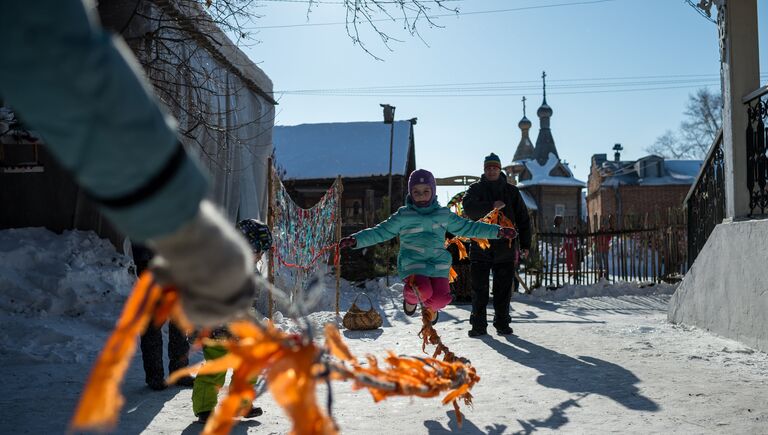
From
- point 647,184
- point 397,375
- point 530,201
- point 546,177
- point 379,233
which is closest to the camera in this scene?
point 397,375

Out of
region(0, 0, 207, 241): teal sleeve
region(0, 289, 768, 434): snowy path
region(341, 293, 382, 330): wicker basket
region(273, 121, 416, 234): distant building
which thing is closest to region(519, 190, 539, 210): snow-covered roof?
region(273, 121, 416, 234): distant building

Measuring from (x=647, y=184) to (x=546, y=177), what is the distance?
8188 mm

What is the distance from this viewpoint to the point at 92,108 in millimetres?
895

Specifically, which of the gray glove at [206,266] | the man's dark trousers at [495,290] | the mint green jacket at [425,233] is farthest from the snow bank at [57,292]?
the gray glove at [206,266]

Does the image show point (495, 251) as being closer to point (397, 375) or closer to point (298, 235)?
point (298, 235)

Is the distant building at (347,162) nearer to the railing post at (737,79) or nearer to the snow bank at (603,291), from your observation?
the snow bank at (603,291)

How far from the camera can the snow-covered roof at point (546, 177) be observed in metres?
49.7

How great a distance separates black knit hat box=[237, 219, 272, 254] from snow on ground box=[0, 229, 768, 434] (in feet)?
3.85

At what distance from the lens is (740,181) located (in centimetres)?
705

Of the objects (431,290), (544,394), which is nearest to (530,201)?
(431,290)

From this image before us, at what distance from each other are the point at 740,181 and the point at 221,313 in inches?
297

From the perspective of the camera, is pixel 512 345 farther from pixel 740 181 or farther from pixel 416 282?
pixel 740 181

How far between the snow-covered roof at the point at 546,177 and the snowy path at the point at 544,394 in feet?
144

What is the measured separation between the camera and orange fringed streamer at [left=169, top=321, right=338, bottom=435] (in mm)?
1125
